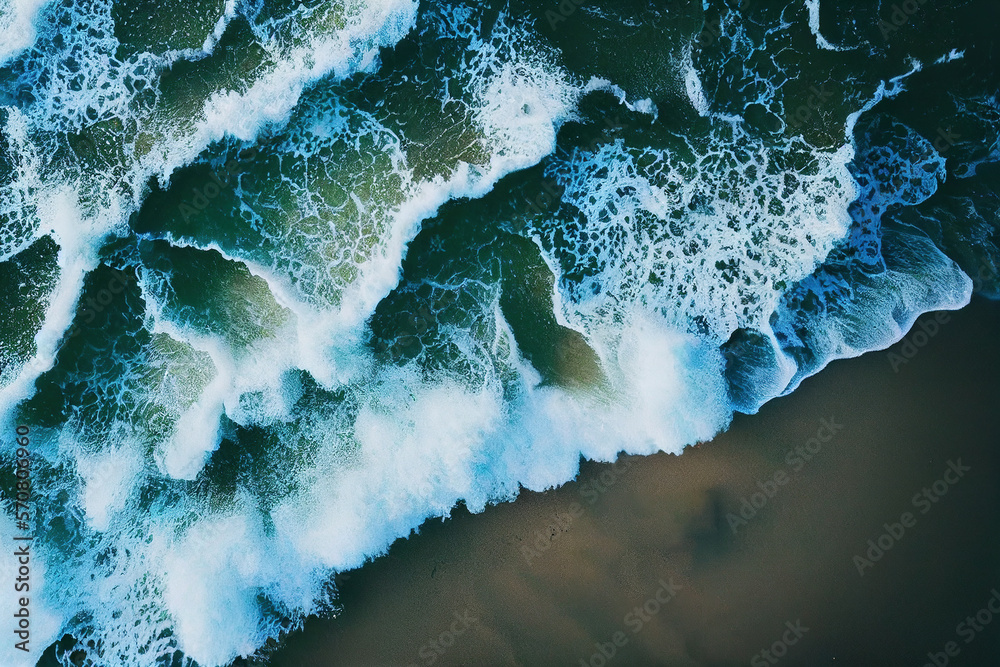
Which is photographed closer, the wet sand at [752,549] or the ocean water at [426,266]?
the ocean water at [426,266]

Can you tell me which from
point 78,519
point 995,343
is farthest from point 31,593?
point 995,343

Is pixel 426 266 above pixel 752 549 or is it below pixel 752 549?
above

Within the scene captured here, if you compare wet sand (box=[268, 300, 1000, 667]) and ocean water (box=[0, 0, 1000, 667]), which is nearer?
ocean water (box=[0, 0, 1000, 667])

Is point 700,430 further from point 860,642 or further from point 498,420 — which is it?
point 860,642

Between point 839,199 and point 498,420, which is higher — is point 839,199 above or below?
above
